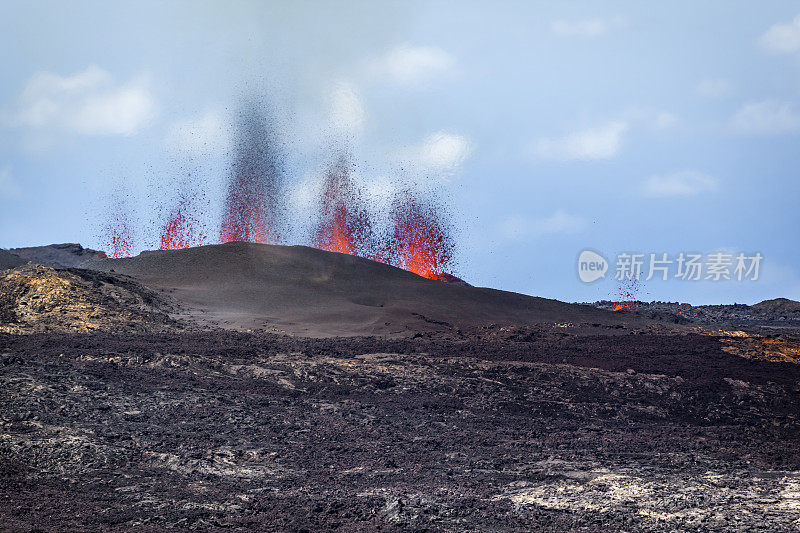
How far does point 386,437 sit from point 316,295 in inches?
858

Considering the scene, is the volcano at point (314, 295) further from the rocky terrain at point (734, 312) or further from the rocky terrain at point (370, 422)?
the rocky terrain at point (734, 312)

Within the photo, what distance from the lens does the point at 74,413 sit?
1327 cm

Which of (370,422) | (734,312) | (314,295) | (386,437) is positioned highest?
(734,312)

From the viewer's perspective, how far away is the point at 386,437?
1388cm

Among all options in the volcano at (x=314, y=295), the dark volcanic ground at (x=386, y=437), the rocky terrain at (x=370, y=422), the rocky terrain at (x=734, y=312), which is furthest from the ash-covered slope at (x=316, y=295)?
the rocky terrain at (x=734, y=312)

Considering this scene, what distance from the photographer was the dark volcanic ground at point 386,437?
963 cm

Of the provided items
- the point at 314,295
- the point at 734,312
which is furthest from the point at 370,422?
the point at 734,312

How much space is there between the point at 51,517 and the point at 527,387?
473 inches

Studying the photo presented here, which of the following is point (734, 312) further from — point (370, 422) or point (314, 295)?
point (370, 422)

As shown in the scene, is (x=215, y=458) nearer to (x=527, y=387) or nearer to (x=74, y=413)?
(x=74, y=413)

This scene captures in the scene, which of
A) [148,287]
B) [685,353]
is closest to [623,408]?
[685,353]

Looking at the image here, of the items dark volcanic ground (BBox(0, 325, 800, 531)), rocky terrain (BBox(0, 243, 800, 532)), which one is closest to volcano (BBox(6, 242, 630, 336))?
rocky terrain (BBox(0, 243, 800, 532))

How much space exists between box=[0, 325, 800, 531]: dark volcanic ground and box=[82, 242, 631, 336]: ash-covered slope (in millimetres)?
6641

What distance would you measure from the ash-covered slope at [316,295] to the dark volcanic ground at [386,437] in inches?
261
